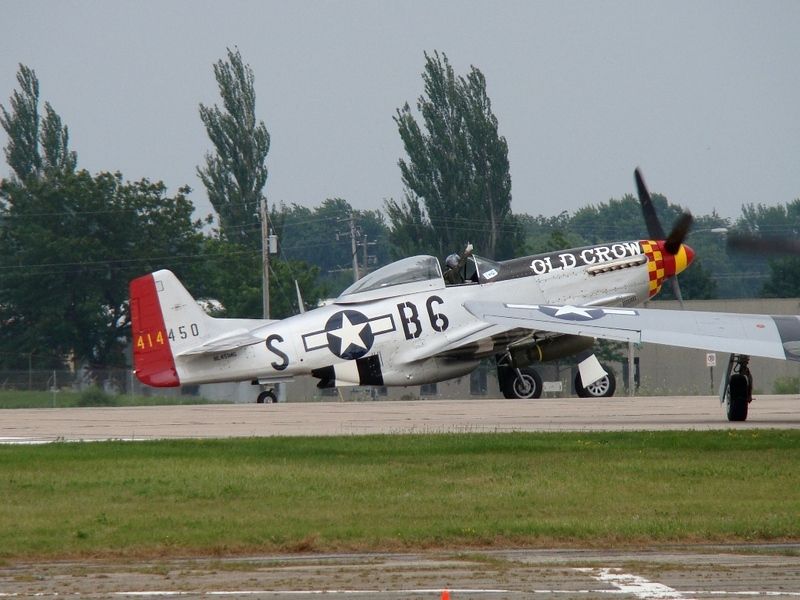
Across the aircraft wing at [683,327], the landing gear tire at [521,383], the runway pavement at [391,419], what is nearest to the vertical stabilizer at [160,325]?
the runway pavement at [391,419]

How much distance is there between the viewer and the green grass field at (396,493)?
10.8 metres

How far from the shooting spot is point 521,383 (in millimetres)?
30984

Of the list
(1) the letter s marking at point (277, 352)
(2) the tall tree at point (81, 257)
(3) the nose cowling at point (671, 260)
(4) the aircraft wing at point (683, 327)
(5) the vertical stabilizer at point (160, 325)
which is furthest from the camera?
(2) the tall tree at point (81, 257)

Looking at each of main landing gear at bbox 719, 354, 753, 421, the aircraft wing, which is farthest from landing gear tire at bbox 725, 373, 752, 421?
the aircraft wing

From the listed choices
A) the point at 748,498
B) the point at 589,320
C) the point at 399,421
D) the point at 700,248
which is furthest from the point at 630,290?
the point at 700,248

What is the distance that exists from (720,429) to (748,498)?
6.16 meters

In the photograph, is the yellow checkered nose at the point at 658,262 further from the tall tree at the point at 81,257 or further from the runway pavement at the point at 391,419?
the tall tree at the point at 81,257

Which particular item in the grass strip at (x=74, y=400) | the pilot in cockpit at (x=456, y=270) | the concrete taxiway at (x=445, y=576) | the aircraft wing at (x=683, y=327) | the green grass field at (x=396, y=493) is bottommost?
the concrete taxiway at (x=445, y=576)

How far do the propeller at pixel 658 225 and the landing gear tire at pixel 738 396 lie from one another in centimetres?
915

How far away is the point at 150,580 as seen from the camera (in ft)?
30.2

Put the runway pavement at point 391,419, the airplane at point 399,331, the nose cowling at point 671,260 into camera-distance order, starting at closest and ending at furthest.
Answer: the runway pavement at point 391,419, the airplane at point 399,331, the nose cowling at point 671,260

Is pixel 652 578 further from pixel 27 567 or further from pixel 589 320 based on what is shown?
pixel 589 320

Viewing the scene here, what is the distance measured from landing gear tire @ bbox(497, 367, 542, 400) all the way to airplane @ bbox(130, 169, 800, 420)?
0.02 meters

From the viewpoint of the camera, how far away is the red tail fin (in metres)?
30.5
